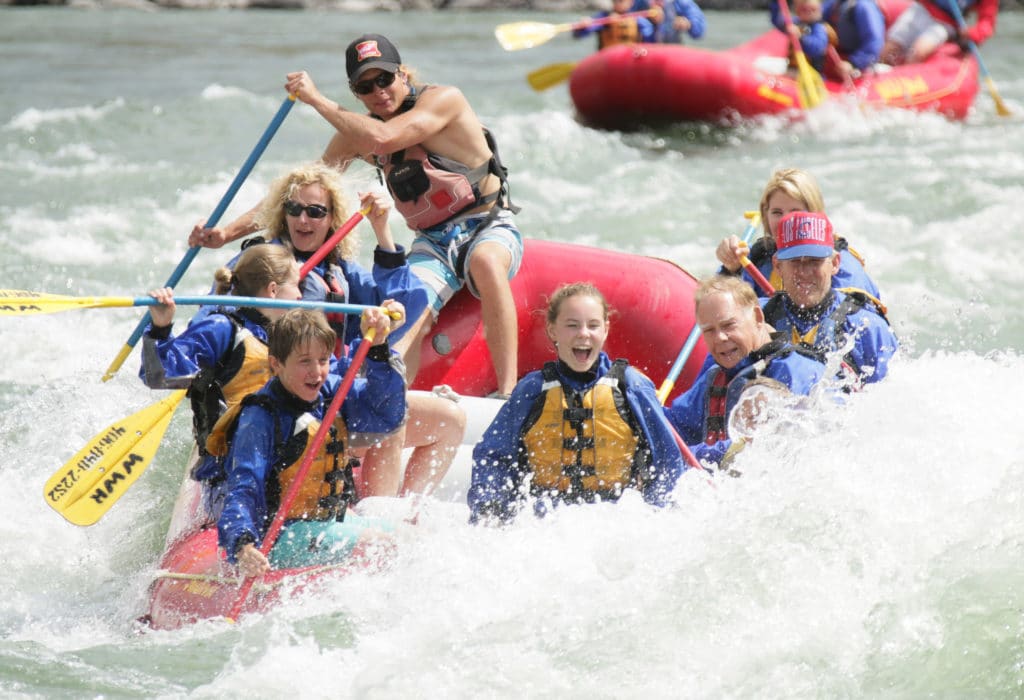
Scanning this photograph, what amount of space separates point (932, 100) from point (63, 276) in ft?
22.0

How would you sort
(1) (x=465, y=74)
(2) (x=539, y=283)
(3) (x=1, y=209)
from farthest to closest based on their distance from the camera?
(1) (x=465, y=74), (3) (x=1, y=209), (2) (x=539, y=283)

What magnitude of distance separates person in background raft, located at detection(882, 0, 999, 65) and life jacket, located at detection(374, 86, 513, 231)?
7.47 metres

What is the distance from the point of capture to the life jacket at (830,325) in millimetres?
4031

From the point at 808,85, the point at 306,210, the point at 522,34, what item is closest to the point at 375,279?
the point at 306,210

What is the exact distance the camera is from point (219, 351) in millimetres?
3787

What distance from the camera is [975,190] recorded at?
8.84m

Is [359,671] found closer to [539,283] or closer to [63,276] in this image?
[539,283]

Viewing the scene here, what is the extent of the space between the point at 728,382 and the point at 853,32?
7570 millimetres

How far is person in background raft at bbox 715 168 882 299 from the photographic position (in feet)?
14.1

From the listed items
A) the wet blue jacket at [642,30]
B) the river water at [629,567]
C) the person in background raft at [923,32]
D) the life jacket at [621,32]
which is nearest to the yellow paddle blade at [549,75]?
the wet blue jacket at [642,30]

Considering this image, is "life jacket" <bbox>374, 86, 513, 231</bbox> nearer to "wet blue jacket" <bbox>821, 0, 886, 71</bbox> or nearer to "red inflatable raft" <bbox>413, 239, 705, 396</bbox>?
"red inflatable raft" <bbox>413, 239, 705, 396</bbox>

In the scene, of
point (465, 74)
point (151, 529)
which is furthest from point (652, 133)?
point (151, 529)

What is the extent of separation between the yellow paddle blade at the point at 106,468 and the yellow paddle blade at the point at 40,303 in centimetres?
41

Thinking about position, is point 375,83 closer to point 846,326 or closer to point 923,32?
point 846,326
